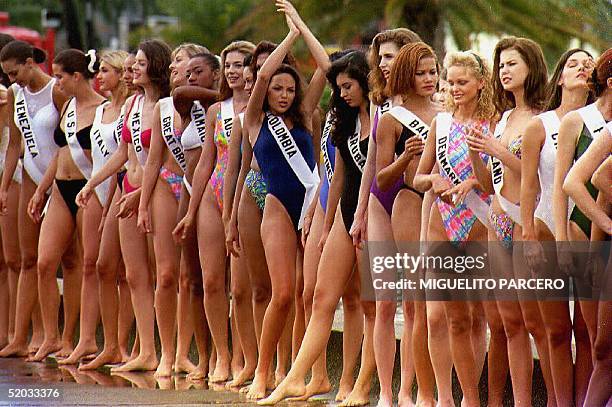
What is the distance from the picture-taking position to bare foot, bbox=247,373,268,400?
30.3 ft

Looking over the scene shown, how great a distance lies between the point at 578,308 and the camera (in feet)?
25.9

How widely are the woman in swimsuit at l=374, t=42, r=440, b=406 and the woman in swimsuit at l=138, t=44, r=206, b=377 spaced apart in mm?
2118

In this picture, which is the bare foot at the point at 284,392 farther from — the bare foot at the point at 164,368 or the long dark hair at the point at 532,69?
the long dark hair at the point at 532,69

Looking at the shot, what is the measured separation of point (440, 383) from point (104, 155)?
3652 millimetres

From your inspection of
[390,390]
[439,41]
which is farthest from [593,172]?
[439,41]

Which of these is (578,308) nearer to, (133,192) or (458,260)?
(458,260)

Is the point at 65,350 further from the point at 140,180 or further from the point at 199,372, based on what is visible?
the point at 199,372

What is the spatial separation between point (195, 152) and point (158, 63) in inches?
26.6

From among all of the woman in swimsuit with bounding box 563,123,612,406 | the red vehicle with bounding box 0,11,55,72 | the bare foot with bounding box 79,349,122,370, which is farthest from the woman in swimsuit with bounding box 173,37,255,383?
the red vehicle with bounding box 0,11,55,72

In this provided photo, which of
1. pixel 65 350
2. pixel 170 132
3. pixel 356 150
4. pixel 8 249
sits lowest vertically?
pixel 65 350

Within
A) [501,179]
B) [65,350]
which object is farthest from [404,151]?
[65,350]

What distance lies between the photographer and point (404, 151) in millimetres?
8406

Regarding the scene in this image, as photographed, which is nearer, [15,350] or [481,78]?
[481,78]

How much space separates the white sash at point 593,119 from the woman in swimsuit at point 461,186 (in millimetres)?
675
